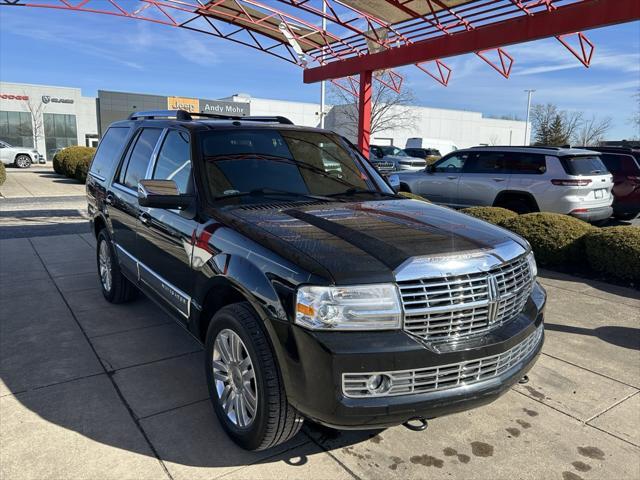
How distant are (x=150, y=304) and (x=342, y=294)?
369 cm

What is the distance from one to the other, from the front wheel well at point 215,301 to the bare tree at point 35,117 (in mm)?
51757

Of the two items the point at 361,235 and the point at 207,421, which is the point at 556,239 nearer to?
the point at 361,235

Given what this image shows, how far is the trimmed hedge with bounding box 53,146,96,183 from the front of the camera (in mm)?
19000

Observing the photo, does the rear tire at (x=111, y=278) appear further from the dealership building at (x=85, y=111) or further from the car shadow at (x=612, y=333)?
the dealership building at (x=85, y=111)

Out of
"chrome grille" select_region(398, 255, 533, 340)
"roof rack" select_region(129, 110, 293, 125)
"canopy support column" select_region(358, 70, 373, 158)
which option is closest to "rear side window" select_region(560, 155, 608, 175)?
"canopy support column" select_region(358, 70, 373, 158)

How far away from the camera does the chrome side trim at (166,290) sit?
3.42 m

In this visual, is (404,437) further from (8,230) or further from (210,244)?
(8,230)

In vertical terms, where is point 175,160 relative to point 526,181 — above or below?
above

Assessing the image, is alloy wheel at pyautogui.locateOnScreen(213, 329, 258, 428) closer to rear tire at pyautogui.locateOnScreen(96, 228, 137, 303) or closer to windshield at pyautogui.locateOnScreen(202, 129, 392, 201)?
windshield at pyautogui.locateOnScreen(202, 129, 392, 201)

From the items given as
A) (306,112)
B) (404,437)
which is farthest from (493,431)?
(306,112)

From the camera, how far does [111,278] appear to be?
520cm

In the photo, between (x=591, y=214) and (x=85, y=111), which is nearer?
(x=591, y=214)

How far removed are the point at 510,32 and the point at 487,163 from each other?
2.57m

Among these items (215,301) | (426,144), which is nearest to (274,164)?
(215,301)
